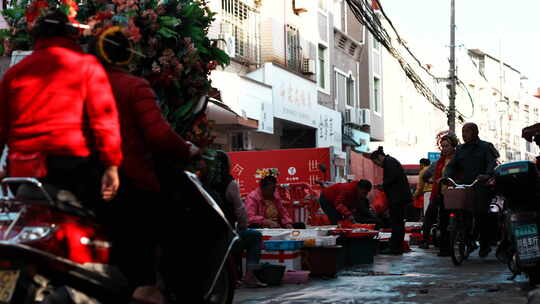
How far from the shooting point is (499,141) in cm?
8344

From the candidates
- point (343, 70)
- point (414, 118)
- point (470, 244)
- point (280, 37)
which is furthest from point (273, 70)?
point (414, 118)

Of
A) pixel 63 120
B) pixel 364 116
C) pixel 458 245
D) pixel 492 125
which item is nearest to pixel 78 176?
pixel 63 120

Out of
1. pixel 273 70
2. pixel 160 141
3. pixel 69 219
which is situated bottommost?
pixel 69 219

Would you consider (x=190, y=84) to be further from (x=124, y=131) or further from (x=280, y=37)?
(x=280, y=37)

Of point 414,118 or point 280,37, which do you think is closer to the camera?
point 280,37

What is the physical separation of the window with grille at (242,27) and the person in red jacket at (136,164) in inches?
797

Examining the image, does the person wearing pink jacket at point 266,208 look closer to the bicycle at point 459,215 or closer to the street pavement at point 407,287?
the street pavement at point 407,287

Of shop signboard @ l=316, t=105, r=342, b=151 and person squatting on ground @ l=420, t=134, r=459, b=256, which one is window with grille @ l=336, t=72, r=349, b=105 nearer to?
shop signboard @ l=316, t=105, r=342, b=151

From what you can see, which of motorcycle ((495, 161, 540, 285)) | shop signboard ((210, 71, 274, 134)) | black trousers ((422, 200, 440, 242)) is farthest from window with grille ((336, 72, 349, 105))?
motorcycle ((495, 161, 540, 285))

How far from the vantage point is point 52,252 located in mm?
4762

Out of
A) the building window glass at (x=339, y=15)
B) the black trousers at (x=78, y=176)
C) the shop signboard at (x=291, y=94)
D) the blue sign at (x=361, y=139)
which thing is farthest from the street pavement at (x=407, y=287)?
the blue sign at (x=361, y=139)

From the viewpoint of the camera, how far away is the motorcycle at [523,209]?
30.1 feet

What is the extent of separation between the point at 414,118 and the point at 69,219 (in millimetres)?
50687

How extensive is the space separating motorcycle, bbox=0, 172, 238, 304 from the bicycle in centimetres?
842
